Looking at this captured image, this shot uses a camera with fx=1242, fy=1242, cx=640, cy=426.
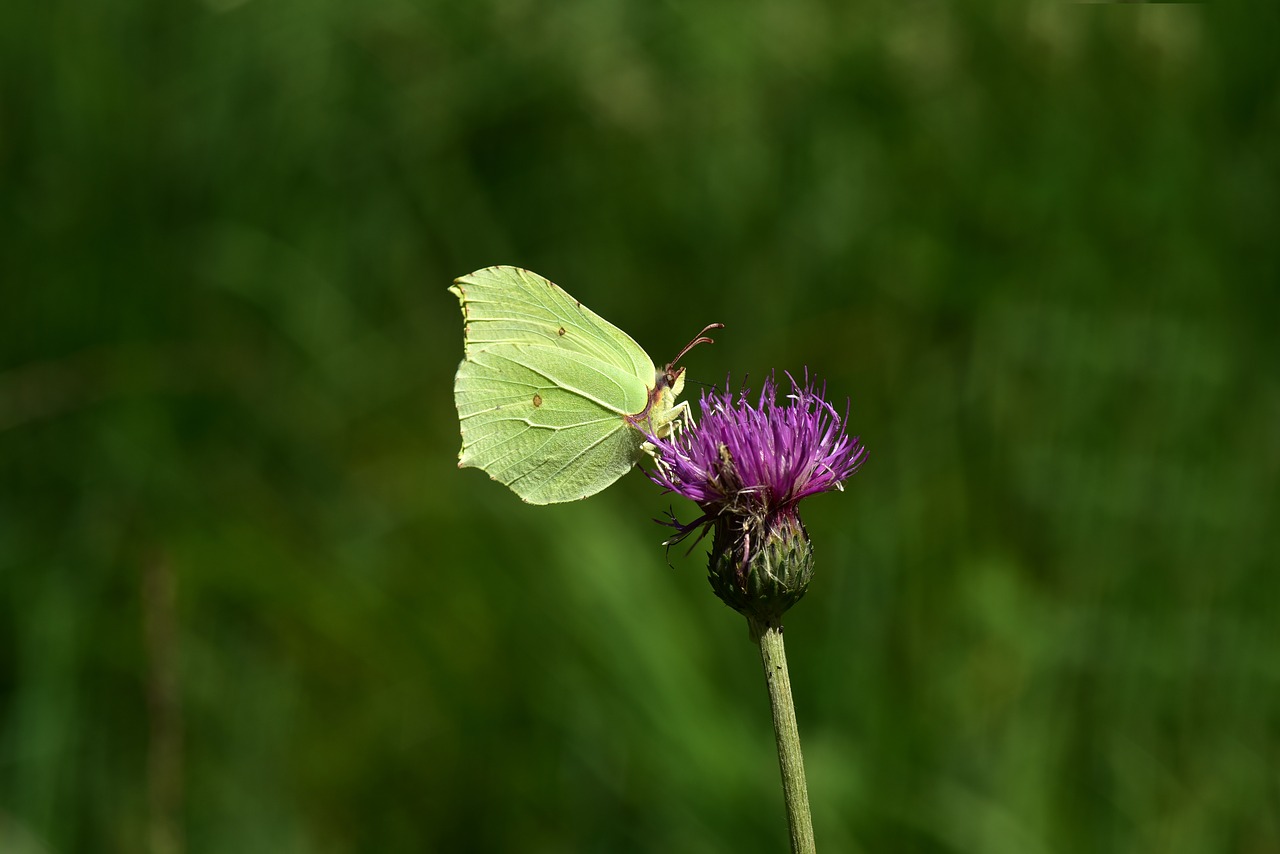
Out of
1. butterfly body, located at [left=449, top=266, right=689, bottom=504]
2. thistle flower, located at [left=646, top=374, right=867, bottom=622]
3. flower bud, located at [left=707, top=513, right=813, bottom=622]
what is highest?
butterfly body, located at [left=449, top=266, right=689, bottom=504]

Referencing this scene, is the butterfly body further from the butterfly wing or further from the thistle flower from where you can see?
the thistle flower

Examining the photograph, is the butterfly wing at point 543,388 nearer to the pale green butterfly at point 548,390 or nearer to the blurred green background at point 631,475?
the pale green butterfly at point 548,390

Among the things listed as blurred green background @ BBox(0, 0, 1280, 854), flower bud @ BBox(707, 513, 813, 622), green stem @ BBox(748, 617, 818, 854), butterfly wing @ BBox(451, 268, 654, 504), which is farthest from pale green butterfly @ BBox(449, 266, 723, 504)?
green stem @ BBox(748, 617, 818, 854)

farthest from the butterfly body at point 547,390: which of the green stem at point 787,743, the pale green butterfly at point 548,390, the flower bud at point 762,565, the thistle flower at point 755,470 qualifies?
the green stem at point 787,743

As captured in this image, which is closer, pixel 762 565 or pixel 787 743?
pixel 787 743

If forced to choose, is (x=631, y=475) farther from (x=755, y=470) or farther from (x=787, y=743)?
(x=787, y=743)

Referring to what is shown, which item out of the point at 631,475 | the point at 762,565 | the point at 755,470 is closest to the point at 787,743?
the point at 762,565
